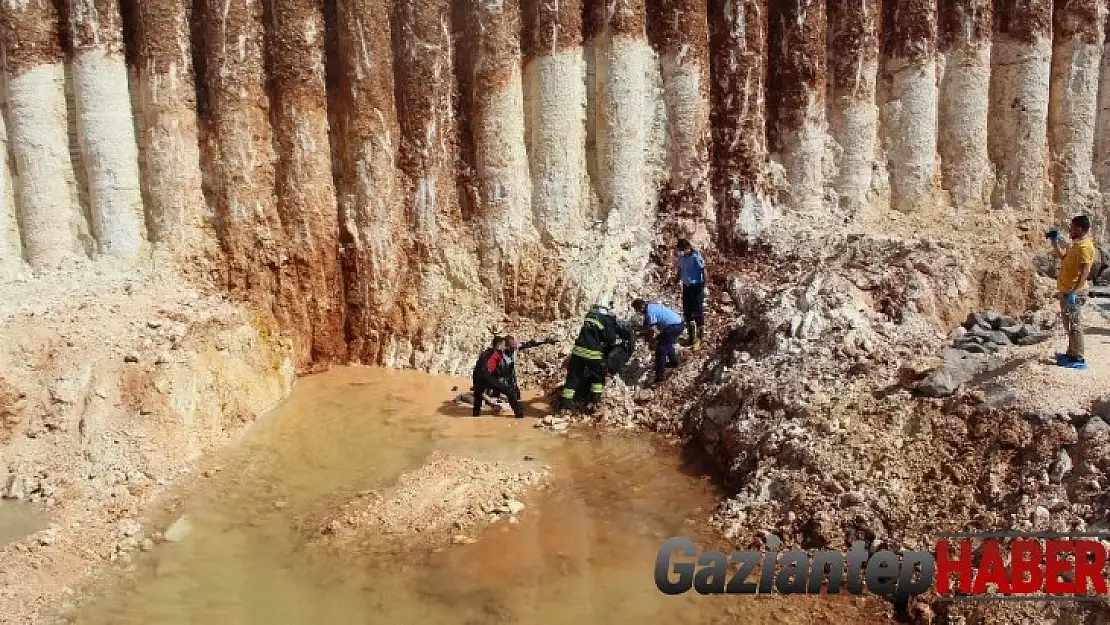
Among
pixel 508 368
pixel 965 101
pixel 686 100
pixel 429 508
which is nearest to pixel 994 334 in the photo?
pixel 965 101

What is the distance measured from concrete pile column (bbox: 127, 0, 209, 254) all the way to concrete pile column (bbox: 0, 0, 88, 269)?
1.06m

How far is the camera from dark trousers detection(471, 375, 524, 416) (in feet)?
32.2

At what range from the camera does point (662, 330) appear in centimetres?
1004

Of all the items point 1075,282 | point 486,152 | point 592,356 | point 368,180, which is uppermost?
point 486,152

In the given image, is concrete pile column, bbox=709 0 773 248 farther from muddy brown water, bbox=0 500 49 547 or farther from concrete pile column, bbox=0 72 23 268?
concrete pile column, bbox=0 72 23 268

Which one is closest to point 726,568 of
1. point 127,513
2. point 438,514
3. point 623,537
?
point 623,537

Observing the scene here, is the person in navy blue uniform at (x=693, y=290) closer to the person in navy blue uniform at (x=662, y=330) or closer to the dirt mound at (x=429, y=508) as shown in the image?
the person in navy blue uniform at (x=662, y=330)

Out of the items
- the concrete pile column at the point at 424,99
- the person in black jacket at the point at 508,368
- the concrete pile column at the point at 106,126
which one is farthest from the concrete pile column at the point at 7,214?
the person in black jacket at the point at 508,368

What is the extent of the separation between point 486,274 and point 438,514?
5367 mm

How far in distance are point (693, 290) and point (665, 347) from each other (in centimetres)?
100

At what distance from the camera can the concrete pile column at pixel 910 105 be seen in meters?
12.5

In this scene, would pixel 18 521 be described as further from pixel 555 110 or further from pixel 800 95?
pixel 800 95

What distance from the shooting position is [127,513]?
7449mm

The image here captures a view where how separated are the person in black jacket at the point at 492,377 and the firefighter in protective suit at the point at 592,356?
0.65 m
